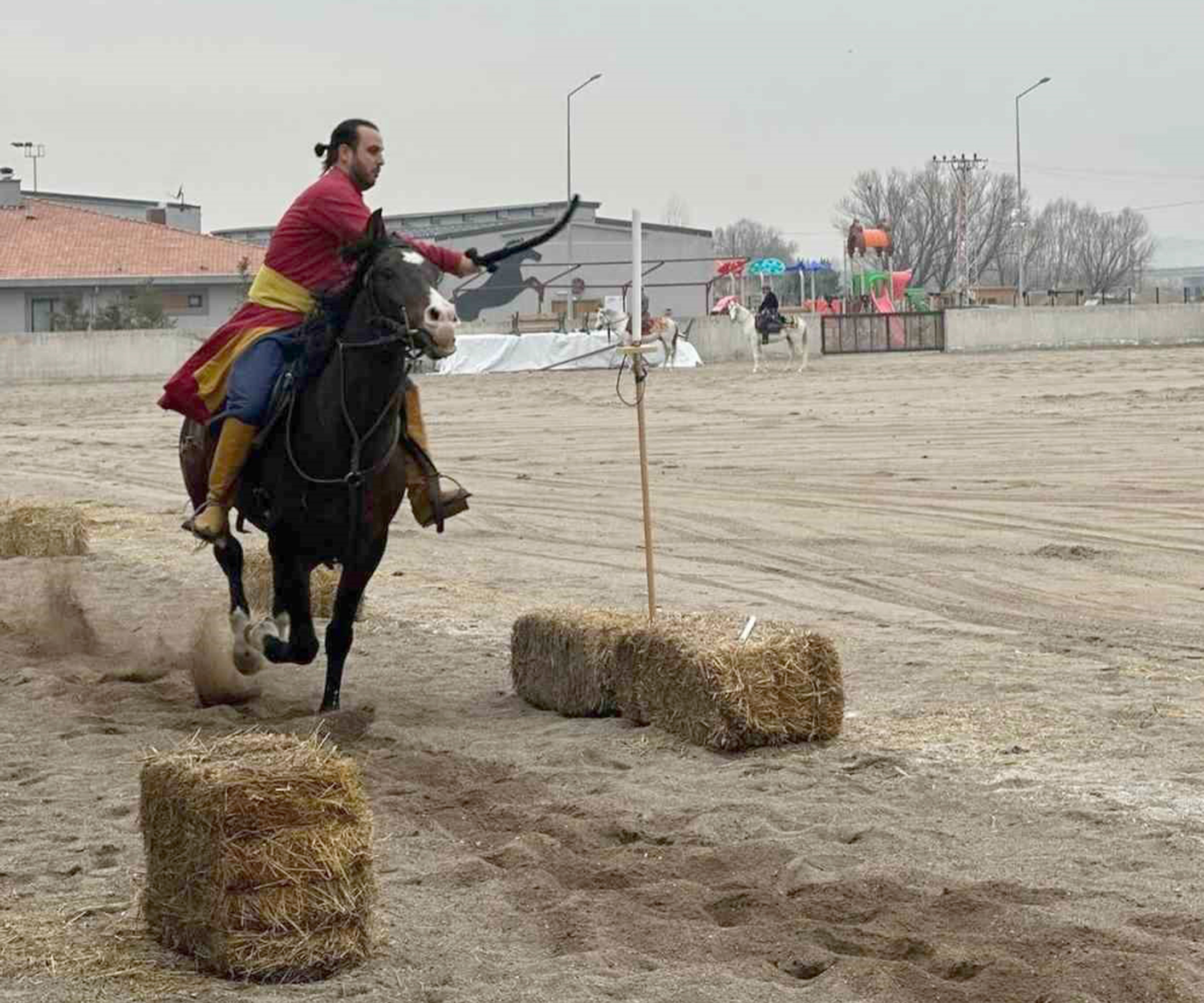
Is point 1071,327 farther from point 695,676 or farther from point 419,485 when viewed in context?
point 695,676

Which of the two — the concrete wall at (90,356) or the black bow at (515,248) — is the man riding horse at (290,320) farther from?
the concrete wall at (90,356)

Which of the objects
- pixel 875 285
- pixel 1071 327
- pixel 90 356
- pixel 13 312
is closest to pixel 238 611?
pixel 90 356

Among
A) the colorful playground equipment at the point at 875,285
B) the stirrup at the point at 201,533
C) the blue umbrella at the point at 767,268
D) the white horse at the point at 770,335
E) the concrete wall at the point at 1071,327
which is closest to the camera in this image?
the stirrup at the point at 201,533

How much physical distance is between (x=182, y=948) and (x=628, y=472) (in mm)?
18249

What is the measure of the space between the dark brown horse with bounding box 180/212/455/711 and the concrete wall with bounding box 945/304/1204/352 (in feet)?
144

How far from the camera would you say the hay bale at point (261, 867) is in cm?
591

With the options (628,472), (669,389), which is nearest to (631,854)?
(628,472)

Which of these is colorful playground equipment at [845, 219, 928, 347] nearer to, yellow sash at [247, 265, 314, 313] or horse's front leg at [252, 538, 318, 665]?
yellow sash at [247, 265, 314, 313]

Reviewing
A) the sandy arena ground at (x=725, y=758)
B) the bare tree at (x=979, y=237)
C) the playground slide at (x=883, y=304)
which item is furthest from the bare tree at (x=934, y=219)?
the sandy arena ground at (x=725, y=758)

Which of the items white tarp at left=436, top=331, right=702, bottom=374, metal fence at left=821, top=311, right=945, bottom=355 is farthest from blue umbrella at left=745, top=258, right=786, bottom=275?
white tarp at left=436, top=331, right=702, bottom=374

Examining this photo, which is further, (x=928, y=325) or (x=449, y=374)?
(x=928, y=325)

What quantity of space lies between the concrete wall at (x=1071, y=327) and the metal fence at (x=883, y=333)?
0.46 meters

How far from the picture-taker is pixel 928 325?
54.8m

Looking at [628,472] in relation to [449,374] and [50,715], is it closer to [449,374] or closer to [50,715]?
[50,715]
